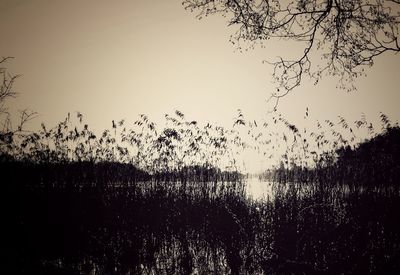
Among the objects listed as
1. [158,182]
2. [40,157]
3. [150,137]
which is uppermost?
[150,137]

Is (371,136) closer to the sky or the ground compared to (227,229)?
closer to the sky

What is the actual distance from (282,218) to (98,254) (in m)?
3.60

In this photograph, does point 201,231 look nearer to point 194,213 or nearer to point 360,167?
point 194,213

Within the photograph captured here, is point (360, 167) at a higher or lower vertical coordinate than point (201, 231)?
higher

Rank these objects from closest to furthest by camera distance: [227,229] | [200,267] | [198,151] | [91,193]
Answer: [200,267] < [227,229] < [91,193] < [198,151]

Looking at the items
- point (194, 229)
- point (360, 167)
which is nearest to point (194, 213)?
point (194, 229)

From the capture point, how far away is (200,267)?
5.47m

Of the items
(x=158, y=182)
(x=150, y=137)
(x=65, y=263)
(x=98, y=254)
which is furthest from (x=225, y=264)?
(x=150, y=137)

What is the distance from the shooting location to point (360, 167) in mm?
8023

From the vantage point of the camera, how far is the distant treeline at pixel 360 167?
25.2 ft

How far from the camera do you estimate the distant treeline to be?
768 centimetres

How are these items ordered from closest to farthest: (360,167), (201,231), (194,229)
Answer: (201,231) < (194,229) < (360,167)

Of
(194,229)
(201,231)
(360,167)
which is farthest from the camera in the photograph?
(360,167)

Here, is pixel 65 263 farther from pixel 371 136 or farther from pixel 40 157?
pixel 371 136
